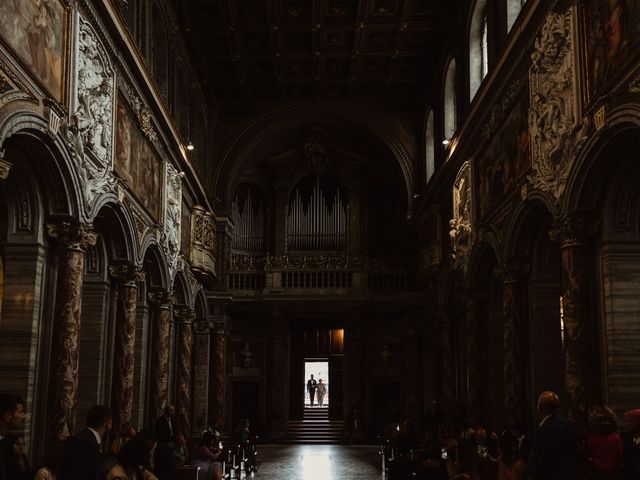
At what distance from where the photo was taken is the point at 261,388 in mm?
31438

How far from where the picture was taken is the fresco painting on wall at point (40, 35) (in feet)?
35.3

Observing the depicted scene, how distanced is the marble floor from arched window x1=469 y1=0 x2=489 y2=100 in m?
10.1

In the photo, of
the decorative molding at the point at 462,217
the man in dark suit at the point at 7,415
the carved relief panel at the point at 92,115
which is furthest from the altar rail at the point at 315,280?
the man in dark suit at the point at 7,415

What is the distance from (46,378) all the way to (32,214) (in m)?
2.67

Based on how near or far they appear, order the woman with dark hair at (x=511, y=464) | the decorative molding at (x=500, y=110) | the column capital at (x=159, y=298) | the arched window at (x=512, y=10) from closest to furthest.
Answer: the woman with dark hair at (x=511, y=464), the decorative molding at (x=500, y=110), the arched window at (x=512, y=10), the column capital at (x=159, y=298)

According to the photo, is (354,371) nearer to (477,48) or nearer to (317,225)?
(317,225)

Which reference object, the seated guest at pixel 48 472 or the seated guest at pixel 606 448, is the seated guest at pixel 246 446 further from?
the seated guest at pixel 48 472

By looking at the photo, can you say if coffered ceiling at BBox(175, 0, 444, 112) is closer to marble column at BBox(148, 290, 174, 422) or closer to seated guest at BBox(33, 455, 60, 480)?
marble column at BBox(148, 290, 174, 422)

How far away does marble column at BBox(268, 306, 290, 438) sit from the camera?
30.3 metres

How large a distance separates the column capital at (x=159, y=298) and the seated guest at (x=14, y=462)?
1344 cm

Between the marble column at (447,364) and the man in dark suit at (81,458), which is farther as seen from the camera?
the marble column at (447,364)

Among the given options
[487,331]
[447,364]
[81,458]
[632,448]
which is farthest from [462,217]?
[81,458]

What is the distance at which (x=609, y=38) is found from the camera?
460 inches

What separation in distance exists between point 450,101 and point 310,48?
504 centimetres
